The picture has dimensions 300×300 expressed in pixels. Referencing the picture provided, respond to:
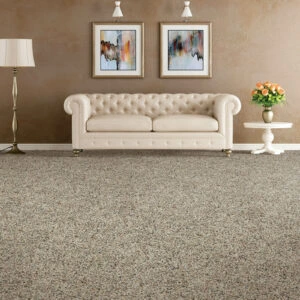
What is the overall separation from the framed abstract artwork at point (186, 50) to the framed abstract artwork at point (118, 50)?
1.03 feet

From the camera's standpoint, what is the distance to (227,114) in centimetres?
730

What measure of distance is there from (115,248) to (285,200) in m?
1.76

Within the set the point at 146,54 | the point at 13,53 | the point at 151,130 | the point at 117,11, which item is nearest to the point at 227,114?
the point at 151,130

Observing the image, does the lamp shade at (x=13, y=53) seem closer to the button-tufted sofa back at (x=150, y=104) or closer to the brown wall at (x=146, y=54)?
the brown wall at (x=146, y=54)

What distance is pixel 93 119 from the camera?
724 cm

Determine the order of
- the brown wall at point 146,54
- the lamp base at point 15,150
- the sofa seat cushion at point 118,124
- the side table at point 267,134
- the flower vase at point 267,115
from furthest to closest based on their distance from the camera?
the brown wall at point 146,54, the lamp base at point 15,150, the flower vase at point 267,115, the side table at point 267,134, the sofa seat cushion at point 118,124

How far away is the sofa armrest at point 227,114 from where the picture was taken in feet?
23.9

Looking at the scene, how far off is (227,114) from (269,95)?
68cm

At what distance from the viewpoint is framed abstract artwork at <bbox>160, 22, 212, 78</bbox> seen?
820cm

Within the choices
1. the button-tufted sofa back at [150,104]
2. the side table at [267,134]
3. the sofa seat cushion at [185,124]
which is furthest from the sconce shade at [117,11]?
the side table at [267,134]

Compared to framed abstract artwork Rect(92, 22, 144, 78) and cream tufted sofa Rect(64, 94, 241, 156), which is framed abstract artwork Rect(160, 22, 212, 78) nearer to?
framed abstract artwork Rect(92, 22, 144, 78)

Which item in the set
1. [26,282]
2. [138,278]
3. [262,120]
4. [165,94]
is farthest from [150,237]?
[262,120]

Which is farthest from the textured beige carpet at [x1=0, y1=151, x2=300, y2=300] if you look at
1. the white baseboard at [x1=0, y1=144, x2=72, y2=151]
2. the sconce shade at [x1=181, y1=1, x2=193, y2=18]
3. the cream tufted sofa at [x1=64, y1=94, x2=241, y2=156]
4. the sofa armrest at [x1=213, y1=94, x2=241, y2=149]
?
the sconce shade at [x1=181, y1=1, x2=193, y2=18]

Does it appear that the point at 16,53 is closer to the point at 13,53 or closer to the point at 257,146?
the point at 13,53
